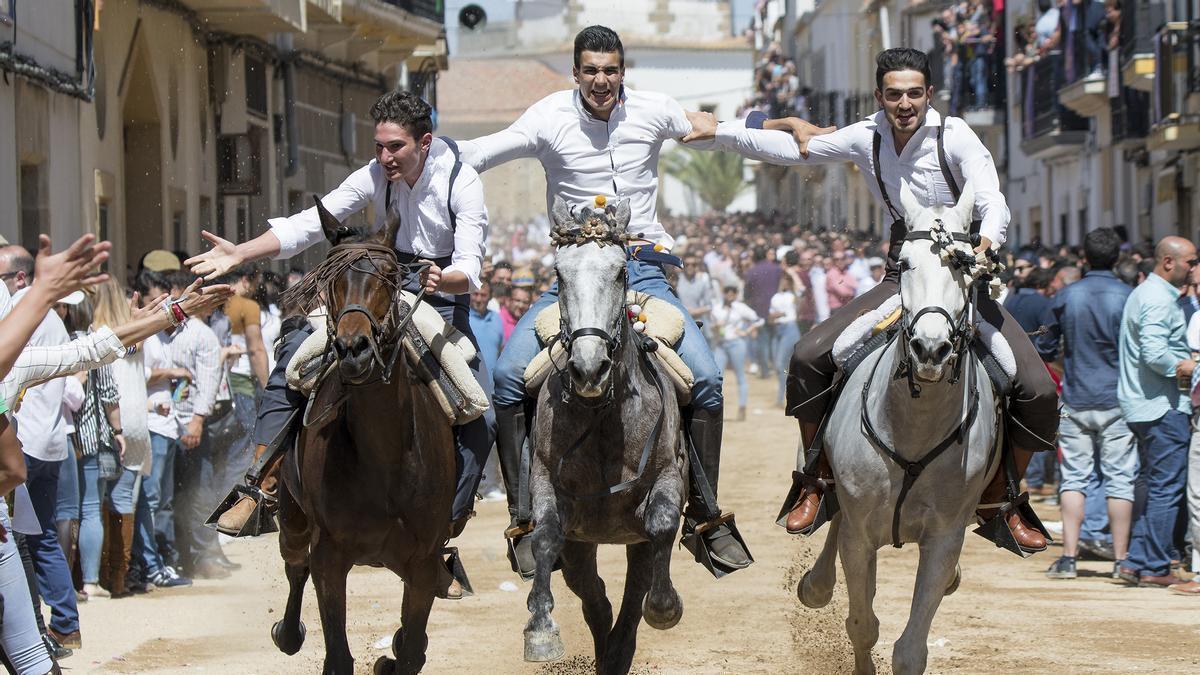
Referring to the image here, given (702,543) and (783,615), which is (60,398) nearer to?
(702,543)

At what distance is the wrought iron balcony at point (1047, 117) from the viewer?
37406 mm

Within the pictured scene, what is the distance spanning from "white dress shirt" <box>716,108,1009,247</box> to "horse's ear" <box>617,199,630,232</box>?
1462 millimetres

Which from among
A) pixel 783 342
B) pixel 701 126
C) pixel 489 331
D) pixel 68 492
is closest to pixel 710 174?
pixel 783 342

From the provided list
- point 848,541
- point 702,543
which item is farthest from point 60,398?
point 848,541

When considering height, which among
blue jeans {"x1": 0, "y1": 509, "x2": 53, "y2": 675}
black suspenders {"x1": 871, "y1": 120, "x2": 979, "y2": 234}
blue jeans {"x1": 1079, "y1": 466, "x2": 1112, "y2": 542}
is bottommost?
blue jeans {"x1": 1079, "y1": 466, "x2": 1112, "y2": 542}

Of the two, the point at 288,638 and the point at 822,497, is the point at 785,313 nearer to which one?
the point at 822,497

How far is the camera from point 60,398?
10805 mm

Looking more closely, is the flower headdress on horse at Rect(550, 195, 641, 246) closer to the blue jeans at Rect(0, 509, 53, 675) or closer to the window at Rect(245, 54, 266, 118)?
the blue jeans at Rect(0, 509, 53, 675)

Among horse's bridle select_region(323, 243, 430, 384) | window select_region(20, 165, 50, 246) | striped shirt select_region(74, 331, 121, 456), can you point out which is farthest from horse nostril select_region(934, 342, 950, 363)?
window select_region(20, 165, 50, 246)

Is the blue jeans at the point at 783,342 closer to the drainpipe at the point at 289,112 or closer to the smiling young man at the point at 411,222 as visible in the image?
the drainpipe at the point at 289,112

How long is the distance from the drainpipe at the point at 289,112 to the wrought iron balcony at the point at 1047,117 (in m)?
15.4

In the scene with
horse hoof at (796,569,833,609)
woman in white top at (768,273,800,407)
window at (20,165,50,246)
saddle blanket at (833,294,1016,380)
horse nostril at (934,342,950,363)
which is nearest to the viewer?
horse nostril at (934,342,950,363)

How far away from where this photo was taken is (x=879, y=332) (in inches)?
371

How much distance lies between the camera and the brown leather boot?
366 inches
